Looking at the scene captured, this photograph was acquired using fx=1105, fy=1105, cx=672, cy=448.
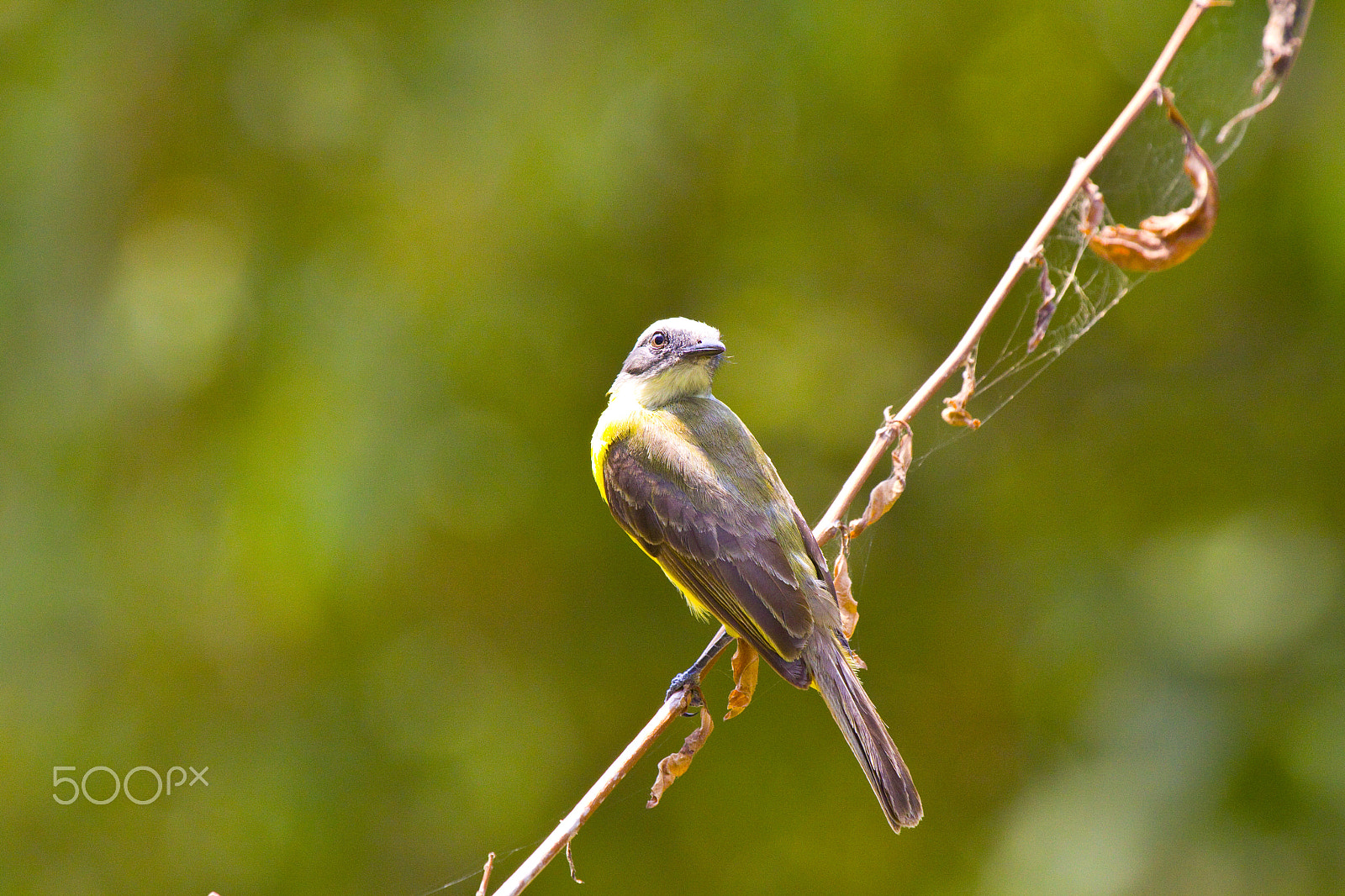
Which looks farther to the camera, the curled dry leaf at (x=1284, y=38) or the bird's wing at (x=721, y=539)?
the bird's wing at (x=721, y=539)

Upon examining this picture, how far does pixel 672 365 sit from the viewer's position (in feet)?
11.0

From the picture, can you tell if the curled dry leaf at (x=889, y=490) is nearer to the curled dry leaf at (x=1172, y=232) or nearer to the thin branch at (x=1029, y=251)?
the thin branch at (x=1029, y=251)

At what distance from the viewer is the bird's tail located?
2.56 meters

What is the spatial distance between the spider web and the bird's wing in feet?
2.07

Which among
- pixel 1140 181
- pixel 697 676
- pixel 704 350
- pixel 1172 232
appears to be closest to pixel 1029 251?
pixel 1172 232

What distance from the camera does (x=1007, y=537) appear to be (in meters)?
5.07

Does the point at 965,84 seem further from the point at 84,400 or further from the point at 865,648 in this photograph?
the point at 84,400

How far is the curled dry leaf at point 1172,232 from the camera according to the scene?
2275mm

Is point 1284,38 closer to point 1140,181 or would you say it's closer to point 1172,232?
point 1172,232

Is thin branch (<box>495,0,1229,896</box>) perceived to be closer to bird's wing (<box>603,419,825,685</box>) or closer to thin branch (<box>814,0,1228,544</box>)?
thin branch (<box>814,0,1228,544</box>)

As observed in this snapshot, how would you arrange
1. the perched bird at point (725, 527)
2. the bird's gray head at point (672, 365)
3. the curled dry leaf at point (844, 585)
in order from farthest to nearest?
the bird's gray head at point (672, 365)
the perched bird at point (725, 527)
the curled dry leaf at point (844, 585)

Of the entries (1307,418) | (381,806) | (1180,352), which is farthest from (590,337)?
(1307,418)

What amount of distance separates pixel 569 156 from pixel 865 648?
2.64 m

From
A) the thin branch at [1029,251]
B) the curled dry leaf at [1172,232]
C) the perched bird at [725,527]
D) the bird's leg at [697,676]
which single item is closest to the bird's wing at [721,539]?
the perched bird at [725,527]
